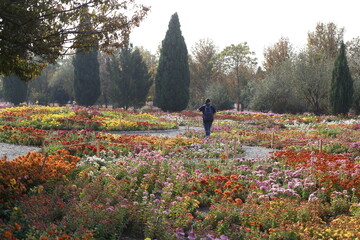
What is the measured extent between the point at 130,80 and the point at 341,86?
1918 cm

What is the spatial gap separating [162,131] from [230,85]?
3626 cm

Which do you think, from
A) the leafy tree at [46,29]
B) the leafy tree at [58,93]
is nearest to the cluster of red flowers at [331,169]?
the leafy tree at [46,29]

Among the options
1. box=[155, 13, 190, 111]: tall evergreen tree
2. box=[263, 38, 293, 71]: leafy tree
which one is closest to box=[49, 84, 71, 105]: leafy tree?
box=[155, 13, 190, 111]: tall evergreen tree

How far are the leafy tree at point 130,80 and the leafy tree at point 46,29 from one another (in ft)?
86.1

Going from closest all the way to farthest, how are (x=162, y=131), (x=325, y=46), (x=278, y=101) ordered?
(x=162, y=131), (x=278, y=101), (x=325, y=46)

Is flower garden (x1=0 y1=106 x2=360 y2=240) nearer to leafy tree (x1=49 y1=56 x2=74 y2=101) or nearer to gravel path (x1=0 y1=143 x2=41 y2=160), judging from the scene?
gravel path (x1=0 y1=143 x2=41 y2=160)

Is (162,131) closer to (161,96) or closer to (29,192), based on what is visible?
(29,192)

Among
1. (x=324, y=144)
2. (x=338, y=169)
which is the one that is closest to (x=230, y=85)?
(x=324, y=144)

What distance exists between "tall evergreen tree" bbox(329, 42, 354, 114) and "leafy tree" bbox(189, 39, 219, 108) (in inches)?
947

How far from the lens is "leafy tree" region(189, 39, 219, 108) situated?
162 feet

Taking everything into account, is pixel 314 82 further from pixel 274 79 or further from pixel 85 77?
pixel 85 77

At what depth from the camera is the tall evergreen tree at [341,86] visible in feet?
84.9

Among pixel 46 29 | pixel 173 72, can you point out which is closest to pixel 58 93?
pixel 173 72

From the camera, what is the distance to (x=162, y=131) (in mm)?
17766
